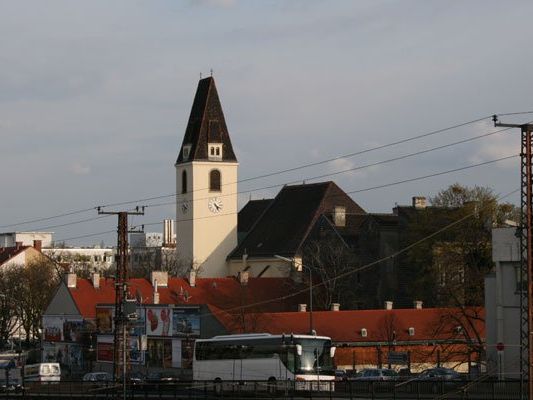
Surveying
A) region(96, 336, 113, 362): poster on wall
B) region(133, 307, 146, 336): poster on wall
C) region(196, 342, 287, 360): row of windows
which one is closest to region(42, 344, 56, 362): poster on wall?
region(96, 336, 113, 362): poster on wall

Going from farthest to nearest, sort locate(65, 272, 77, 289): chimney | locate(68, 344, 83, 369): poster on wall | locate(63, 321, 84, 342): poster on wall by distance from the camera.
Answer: locate(65, 272, 77, 289): chimney → locate(63, 321, 84, 342): poster on wall → locate(68, 344, 83, 369): poster on wall

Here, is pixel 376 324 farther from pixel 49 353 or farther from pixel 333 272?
pixel 333 272

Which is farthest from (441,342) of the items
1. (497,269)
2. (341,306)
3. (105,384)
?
(341,306)

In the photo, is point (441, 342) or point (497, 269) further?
point (441, 342)

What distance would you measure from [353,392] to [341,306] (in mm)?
64372

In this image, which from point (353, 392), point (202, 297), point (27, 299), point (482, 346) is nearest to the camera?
point (353, 392)

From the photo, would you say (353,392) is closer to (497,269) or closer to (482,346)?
(497,269)

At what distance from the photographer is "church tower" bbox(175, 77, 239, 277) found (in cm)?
15200

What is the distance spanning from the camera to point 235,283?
11819 centimetres

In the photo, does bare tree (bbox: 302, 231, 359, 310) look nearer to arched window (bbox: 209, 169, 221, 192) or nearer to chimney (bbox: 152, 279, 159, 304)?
chimney (bbox: 152, 279, 159, 304)

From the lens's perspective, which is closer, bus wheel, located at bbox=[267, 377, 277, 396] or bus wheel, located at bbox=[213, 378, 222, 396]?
bus wheel, located at bbox=[267, 377, 277, 396]

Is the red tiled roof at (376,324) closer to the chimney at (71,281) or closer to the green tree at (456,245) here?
the green tree at (456,245)

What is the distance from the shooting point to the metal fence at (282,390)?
2052 inches

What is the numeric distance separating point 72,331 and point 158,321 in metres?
14.3
